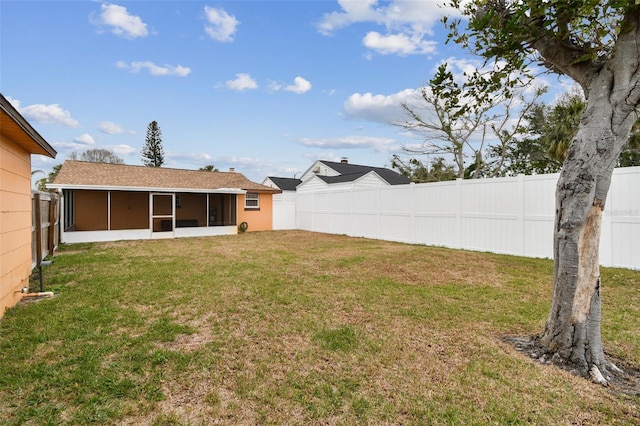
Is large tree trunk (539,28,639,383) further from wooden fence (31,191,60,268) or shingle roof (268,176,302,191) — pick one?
shingle roof (268,176,302,191)

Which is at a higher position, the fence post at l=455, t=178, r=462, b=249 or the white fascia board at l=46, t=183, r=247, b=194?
the white fascia board at l=46, t=183, r=247, b=194

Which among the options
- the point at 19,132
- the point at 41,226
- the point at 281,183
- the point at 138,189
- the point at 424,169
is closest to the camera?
the point at 19,132

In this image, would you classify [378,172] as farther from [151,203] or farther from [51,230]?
[51,230]

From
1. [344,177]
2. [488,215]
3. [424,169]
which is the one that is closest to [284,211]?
[344,177]

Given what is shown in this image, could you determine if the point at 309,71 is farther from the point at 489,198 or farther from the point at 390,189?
the point at 489,198

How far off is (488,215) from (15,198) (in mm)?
10856

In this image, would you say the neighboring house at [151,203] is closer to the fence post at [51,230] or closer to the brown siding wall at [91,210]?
the brown siding wall at [91,210]

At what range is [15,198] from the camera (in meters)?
5.15

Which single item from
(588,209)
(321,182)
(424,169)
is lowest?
(588,209)

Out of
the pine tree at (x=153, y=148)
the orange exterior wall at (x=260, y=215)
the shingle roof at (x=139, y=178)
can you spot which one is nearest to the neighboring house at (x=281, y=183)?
the shingle roof at (x=139, y=178)

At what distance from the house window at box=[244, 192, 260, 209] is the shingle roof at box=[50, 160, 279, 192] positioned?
0.44 metres

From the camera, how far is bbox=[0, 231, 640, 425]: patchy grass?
2.39 metres

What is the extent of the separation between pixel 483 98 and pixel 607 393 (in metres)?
3.43

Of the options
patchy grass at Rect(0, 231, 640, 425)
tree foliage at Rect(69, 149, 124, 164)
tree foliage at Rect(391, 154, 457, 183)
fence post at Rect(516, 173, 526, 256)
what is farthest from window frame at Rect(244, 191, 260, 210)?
tree foliage at Rect(69, 149, 124, 164)
